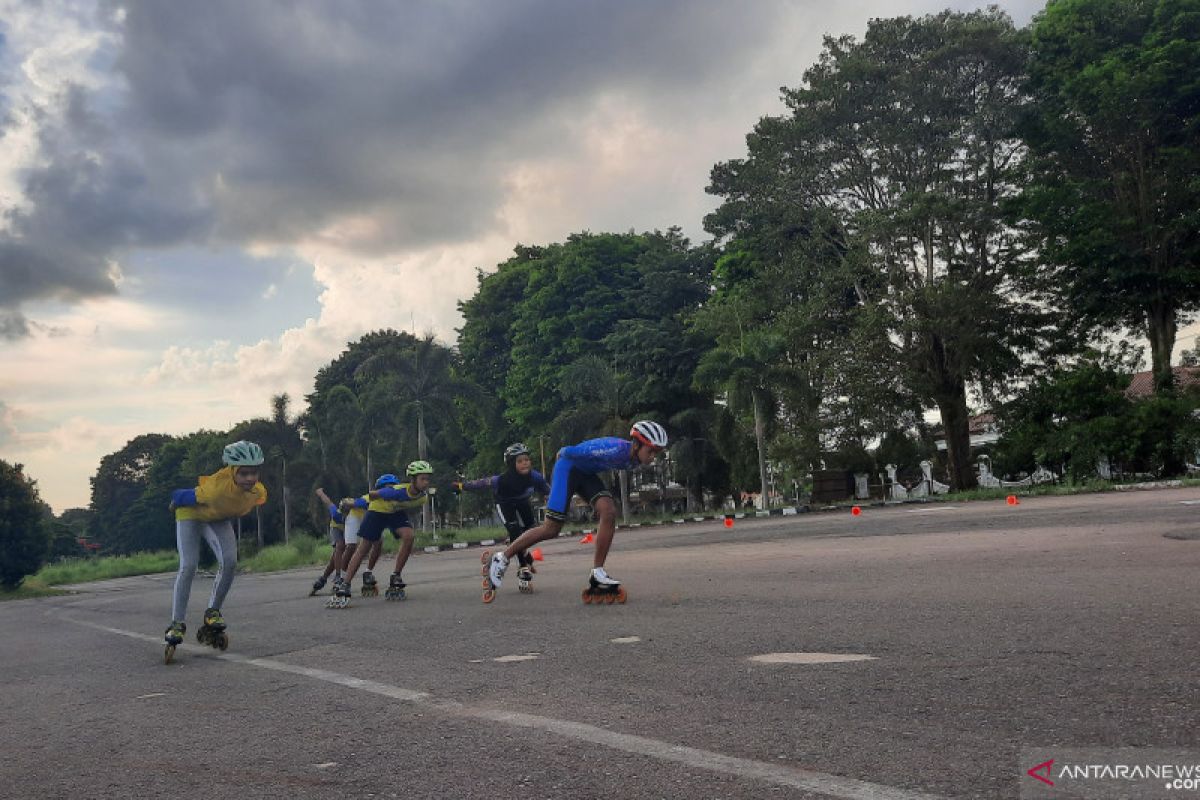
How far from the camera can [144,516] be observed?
326ft

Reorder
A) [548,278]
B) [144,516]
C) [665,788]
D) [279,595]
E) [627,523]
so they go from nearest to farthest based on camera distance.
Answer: [665,788], [279,595], [627,523], [548,278], [144,516]

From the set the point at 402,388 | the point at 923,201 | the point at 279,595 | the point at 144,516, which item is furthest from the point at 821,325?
the point at 144,516

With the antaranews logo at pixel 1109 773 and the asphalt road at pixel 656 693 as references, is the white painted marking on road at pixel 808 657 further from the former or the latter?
the antaranews logo at pixel 1109 773

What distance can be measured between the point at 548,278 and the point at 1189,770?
58851 millimetres

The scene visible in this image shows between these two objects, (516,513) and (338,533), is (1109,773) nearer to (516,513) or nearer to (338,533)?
(516,513)

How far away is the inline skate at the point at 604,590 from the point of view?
944cm

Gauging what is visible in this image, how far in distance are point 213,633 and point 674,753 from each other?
604 centimetres

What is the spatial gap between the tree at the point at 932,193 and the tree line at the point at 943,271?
0.30 feet

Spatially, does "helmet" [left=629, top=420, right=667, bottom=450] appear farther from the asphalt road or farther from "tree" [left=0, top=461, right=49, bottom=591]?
"tree" [left=0, top=461, right=49, bottom=591]

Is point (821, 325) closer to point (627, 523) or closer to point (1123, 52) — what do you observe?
point (627, 523)

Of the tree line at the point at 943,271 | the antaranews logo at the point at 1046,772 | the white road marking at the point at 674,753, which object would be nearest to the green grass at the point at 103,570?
the tree line at the point at 943,271

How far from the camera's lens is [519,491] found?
12.4m

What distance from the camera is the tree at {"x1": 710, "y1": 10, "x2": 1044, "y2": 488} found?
125ft

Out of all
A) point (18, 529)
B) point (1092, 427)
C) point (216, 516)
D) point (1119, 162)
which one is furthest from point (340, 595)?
point (1119, 162)
